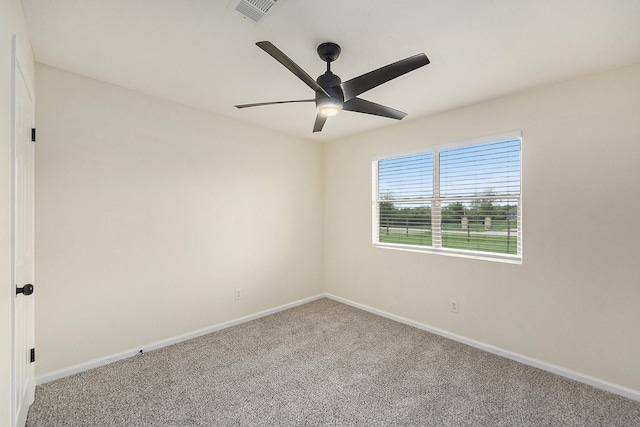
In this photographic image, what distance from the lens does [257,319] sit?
3.55 metres

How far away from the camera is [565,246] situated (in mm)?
2365

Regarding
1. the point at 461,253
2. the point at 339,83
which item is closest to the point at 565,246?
the point at 461,253

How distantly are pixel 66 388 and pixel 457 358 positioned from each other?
3.21 m

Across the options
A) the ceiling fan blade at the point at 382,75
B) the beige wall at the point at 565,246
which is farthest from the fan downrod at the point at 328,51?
the beige wall at the point at 565,246

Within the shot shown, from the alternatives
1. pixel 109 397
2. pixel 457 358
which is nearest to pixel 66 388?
pixel 109 397

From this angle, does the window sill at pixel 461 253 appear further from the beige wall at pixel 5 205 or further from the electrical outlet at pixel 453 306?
the beige wall at pixel 5 205

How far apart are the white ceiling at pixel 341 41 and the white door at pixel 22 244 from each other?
492 mm

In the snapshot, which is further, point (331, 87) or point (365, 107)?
point (365, 107)

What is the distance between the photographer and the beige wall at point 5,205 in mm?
1236

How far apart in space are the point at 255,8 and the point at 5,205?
1565 mm

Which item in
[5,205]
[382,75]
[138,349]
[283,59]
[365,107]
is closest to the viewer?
[5,205]

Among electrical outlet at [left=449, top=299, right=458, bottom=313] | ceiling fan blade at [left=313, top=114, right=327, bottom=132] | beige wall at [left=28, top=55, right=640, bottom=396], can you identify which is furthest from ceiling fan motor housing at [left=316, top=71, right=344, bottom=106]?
electrical outlet at [left=449, top=299, right=458, bottom=313]

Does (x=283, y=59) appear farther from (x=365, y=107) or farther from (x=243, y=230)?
(x=243, y=230)

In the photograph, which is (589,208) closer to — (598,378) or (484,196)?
(484,196)
